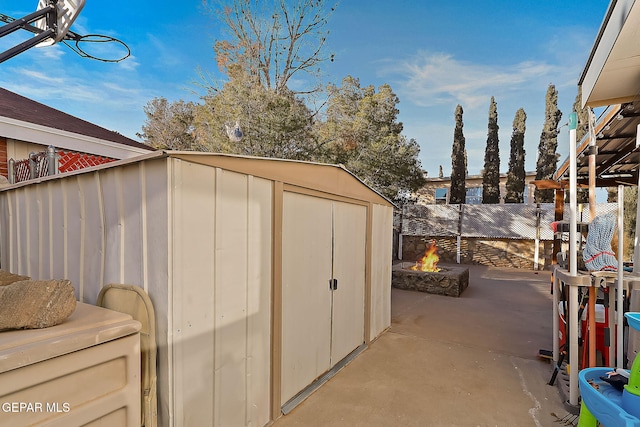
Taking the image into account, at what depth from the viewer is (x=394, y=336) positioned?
493cm

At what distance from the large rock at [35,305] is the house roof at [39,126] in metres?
3.92

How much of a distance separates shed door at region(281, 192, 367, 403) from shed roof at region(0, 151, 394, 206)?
152 mm

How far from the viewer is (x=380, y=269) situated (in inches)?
196

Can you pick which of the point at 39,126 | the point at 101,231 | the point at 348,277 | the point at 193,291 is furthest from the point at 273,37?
the point at 193,291

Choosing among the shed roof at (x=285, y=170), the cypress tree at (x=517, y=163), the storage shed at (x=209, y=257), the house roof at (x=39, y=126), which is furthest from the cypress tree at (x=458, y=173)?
the house roof at (x=39, y=126)

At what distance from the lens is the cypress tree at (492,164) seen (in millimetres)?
16328

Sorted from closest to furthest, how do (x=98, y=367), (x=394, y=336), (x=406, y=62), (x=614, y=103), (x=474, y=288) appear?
(x=98, y=367), (x=614, y=103), (x=394, y=336), (x=474, y=288), (x=406, y=62)

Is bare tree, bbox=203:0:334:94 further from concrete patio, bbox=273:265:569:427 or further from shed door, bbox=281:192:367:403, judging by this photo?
concrete patio, bbox=273:265:569:427

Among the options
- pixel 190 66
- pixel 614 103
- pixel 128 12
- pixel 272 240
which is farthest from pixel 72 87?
pixel 614 103

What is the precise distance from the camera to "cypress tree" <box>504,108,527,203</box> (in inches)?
636

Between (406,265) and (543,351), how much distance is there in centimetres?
551

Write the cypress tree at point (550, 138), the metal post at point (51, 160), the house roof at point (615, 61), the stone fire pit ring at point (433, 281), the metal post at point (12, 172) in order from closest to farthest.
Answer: the house roof at point (615, 61) < the metal post at point (51, 160) < the metal post at point (12, 172) < the stone fire pit ring at point (433, 281) < the cypress tree at point (550, 138)

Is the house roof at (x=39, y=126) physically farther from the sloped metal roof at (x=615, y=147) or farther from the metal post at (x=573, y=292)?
the sloped metal roof at (x=615, y=147)

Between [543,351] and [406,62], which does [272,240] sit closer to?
[543,351]
